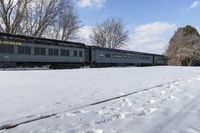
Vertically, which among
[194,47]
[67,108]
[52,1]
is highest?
[52,1]

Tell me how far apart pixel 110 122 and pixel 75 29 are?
54.5 meters

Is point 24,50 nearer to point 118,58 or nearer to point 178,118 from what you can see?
point 118,58

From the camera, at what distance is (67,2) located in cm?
5475

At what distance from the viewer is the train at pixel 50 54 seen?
81.5 ft

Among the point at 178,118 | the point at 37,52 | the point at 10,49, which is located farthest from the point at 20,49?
the point at 178,118

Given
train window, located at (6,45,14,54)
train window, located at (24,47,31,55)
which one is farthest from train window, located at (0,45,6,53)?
train window, located at (24,47,31,55)

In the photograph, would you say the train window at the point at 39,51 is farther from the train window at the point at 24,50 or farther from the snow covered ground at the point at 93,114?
the snow covered ground at the point at 93,114

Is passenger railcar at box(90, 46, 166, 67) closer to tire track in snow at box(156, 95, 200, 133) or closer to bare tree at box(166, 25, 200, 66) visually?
bare tree at box(166, 25, 200, 66)

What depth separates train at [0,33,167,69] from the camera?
24844mm

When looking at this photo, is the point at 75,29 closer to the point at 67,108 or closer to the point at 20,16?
the point at 20,16

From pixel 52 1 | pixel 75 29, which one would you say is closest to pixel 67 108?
pixel 52 1

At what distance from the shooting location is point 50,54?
97.5ft

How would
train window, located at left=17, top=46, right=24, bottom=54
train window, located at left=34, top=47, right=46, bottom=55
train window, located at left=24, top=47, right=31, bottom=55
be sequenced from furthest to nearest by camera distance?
train window, located at left=34, top=47, right=46, bottom=55 → train window, located at left=24, top=47, right=31, bottom=55 → train window, located at left=17, top=46, right=24, bottom=54

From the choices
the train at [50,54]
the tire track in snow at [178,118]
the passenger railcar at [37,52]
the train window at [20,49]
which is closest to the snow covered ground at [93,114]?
the tire track in snow at [178,118]
